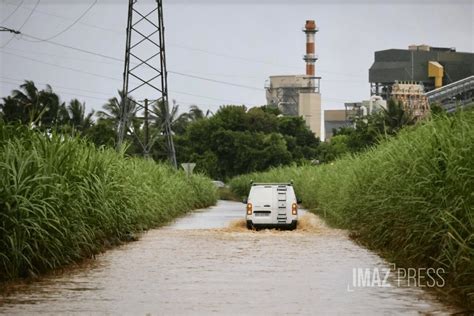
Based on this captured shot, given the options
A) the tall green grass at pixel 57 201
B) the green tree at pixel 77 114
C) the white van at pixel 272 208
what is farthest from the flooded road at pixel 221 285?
the green tree at pixel 77 114

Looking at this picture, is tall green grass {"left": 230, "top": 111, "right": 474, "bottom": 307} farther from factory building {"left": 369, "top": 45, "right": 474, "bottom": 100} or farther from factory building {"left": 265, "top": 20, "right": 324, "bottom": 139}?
factory building {"left": 265, "top": 20, "right": 324, "bottom": 139}

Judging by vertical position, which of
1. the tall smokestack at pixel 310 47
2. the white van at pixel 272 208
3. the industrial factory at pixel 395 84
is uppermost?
the tall smokestack at pixel 310 47

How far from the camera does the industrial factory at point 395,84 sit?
123 meters

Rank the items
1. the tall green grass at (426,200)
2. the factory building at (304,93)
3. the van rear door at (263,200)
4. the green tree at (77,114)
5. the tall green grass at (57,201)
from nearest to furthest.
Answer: the tall green grass at (426,200) < the tall green grass at (57,201) < the van rear door at (263,200) < the green tree at (77,114) < the factory building at (304,93)

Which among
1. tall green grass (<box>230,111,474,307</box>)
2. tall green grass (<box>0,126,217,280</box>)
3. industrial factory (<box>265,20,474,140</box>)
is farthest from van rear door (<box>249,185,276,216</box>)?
industrial factory (<box>265,20,474,140</box>)

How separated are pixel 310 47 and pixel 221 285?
158643 mm

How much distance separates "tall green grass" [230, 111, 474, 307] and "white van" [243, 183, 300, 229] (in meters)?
5.13

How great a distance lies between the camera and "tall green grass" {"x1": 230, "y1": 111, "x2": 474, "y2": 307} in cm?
1312

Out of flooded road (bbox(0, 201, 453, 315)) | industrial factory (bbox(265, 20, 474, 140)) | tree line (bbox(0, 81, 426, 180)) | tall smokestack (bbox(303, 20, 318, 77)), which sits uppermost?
tall smokestack (bbox(303, 20, 318, 77))

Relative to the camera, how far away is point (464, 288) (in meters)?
12.1

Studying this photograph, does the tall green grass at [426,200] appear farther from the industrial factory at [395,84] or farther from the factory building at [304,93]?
the factory building at [304,93]

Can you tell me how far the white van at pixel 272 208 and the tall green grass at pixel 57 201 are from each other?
192 inches

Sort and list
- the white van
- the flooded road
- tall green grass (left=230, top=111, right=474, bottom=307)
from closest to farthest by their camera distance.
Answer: the flooded road → tall green grass (left=230, top=111, right=474, bottom=307) → the white van

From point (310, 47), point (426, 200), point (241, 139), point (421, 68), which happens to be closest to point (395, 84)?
point (421, 68)
